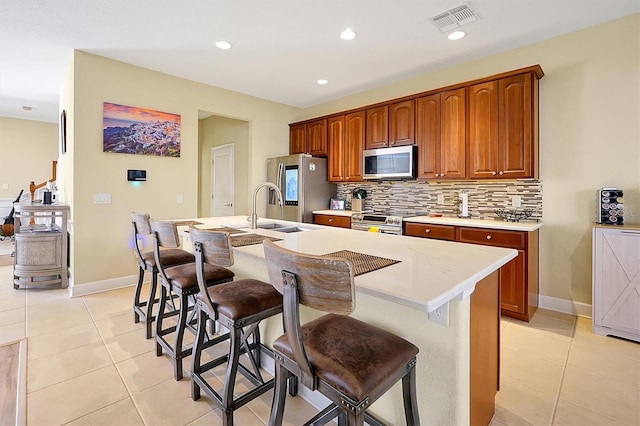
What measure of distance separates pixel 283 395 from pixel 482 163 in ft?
10.1

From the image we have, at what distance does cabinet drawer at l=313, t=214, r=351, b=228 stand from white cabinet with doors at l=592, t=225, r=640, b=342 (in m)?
2.59

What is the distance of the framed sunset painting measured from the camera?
3766mm

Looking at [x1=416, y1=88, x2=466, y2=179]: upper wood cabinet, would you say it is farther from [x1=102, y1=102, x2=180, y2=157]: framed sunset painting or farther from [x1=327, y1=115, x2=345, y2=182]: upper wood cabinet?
[x1=102, y1=102, x2=180, y2=157]: framed sunset painting

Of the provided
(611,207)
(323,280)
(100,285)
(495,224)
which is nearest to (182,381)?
(323,280)

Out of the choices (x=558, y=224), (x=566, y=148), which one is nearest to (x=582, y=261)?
(x=558, y=224)

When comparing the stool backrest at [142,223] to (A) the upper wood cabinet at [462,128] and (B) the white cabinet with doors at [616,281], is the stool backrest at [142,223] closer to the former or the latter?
(A) the upper wood cabinet at [462,128]

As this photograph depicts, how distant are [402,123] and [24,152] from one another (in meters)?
8.23

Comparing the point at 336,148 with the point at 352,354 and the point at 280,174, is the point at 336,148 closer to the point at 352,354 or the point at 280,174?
the point at 280,174

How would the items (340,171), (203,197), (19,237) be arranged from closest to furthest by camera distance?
(19,237) → (340,171) → (203,197)

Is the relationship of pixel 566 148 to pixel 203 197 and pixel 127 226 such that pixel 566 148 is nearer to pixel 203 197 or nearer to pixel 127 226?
pixel 127 226

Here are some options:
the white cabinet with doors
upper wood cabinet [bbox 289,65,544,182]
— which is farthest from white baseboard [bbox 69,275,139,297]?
the white cabinet with doors

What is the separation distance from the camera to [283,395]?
125cm

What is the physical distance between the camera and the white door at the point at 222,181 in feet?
19.5

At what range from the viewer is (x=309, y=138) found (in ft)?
17.4
